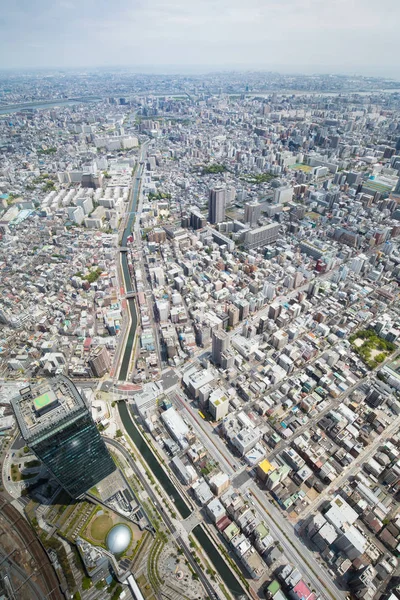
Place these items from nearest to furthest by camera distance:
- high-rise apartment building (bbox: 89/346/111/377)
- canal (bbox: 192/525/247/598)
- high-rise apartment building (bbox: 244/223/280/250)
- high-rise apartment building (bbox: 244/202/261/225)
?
canal (bbox: 192/525/247/598) → high-rise apartment building (bbox: 89/346/111/377) → high-rise apartment building (bbox: 244/223/280/250) → high-rise apartment building (bbox: 244/202/261/225)

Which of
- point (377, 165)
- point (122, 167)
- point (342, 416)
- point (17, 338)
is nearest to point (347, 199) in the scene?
point (377, 165)

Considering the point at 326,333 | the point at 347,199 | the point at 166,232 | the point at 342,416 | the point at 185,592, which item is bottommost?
the point at 185,592

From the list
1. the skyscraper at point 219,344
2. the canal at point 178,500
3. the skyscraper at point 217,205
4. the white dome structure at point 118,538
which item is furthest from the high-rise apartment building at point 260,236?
the white dome structure at point 118,538

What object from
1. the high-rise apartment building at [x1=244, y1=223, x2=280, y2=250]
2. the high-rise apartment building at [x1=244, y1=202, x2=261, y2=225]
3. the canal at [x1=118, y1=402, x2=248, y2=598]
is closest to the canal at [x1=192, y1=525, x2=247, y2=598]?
the canal at [x1=118, y1=402, x2=248, y2=598]

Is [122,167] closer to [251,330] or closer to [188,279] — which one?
[188,279]

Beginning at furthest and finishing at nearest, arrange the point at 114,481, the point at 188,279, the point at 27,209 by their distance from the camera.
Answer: the point at 27,209 < the point at 188,279 < the point at 114,481

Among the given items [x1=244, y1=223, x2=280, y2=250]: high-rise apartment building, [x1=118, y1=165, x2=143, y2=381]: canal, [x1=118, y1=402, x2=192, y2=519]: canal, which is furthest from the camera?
[x1=244, y1=223, x2=280, y2=250]: high-rise apartment building

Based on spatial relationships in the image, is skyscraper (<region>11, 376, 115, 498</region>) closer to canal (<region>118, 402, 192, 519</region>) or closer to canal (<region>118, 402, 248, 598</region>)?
canal (<region>118, 402, 192, 519</region>)

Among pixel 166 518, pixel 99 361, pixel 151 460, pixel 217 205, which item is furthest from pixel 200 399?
pixel 217 205

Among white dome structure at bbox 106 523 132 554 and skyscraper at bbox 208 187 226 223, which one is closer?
white dome structure at bbox 106 523 132 554
